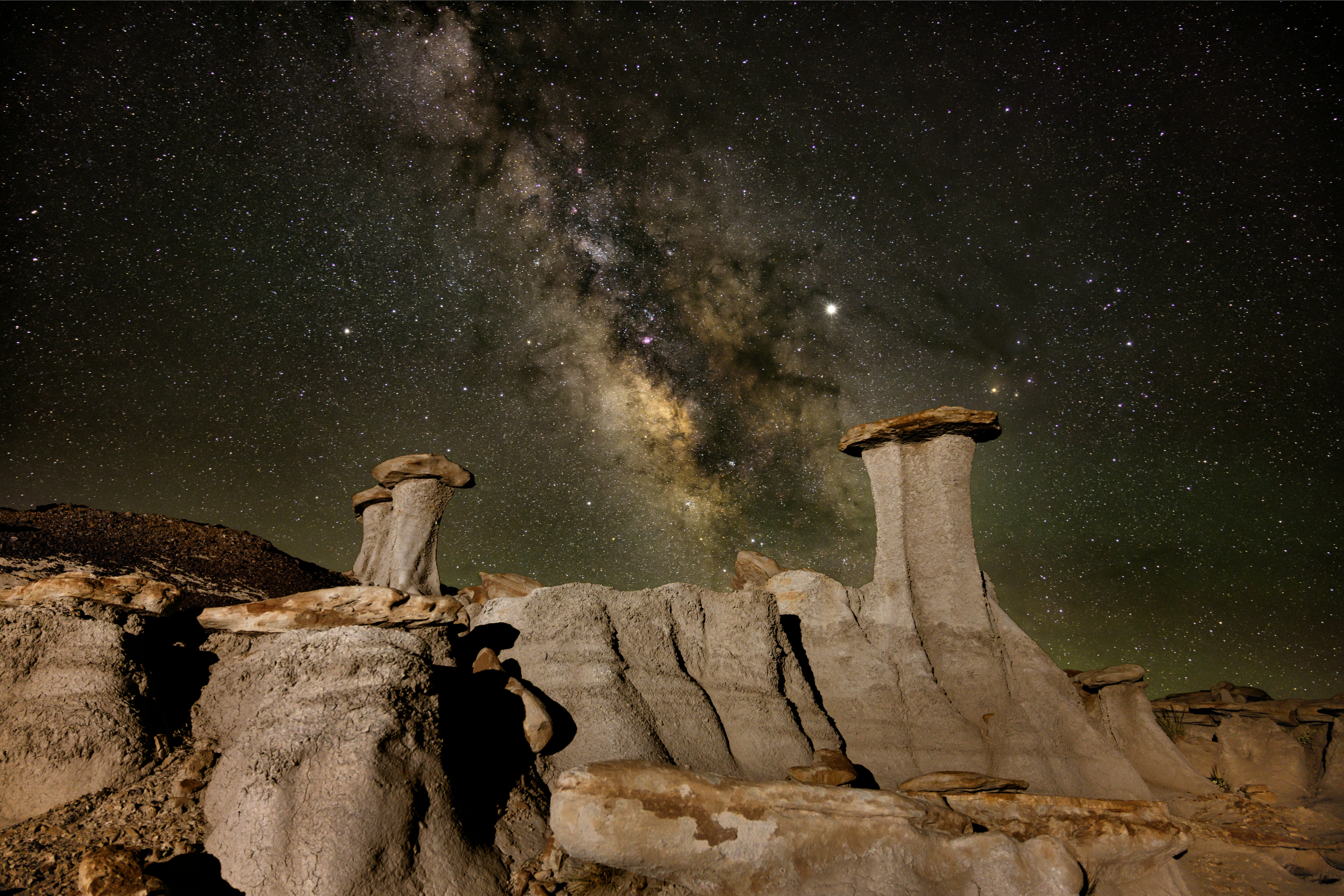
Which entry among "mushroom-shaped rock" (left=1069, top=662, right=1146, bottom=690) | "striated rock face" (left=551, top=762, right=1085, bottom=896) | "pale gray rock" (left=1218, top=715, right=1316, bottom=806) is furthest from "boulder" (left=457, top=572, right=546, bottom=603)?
"pale gray rock" (left=1218, top=715, right=1316, bottom=806)

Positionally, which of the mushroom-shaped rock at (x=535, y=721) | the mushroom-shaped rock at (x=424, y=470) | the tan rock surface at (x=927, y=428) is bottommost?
the mushroom-shaped rock at (x=535, y=721)

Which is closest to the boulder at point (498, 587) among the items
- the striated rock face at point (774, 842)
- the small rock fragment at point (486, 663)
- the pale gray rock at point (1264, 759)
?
the small rock fragment at point (486, 663)

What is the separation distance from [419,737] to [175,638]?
6.95ft

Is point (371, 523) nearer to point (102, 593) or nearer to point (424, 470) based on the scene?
point (424, 470)

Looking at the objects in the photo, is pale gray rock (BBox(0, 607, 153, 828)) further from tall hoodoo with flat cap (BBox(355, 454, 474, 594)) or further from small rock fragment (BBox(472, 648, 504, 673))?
tall hoodoo with flat cap (BBox(355, 454, 474, 594))

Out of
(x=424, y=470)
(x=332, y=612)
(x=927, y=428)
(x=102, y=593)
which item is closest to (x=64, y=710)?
(x=102, y=593)

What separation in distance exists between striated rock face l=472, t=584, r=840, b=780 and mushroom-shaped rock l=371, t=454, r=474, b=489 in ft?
17.7

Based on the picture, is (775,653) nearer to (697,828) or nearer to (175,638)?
(697,828)

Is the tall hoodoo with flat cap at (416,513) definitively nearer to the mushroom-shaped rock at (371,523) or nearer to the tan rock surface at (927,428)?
the mushroom-shaped rock at (371,523)

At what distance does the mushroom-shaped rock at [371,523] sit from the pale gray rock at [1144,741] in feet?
43.4

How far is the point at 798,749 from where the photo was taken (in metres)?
5.95

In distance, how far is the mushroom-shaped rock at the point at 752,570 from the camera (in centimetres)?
934

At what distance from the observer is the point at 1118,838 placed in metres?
4.79

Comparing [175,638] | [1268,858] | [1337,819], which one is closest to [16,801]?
[175,638]
